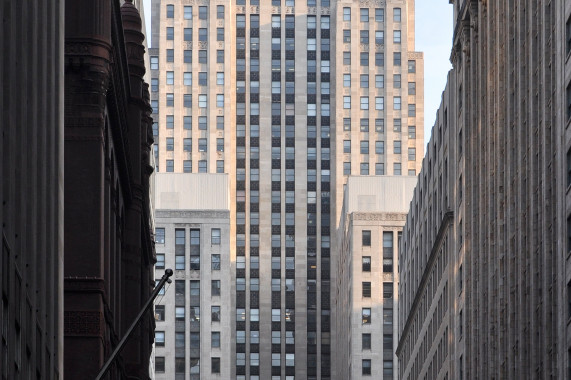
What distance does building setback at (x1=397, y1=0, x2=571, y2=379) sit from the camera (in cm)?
7930

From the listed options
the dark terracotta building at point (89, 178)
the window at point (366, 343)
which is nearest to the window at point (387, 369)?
the window at point (366, 343)

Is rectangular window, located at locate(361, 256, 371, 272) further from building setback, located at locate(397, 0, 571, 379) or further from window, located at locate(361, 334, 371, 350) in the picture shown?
building setback, located at locate(397, 0, 571, 379)

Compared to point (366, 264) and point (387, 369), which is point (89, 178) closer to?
point (387, 369)

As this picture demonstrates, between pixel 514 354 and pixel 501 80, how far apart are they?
16.7 m

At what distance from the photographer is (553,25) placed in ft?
264

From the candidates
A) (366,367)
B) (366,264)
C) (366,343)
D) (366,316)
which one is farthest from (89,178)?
(366,264)
